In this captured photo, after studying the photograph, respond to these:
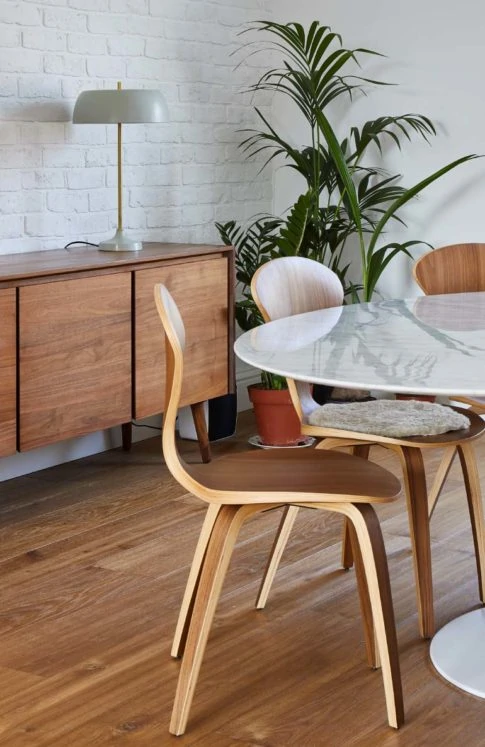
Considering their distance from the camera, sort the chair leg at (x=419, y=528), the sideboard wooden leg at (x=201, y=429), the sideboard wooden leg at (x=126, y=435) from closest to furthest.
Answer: the chair leg at (x=419, y=528), the sideboard wooden leg at (x=201, y=429), the sideboard wooden leg at (x=126, y=435)

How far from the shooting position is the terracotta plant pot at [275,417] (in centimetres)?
438

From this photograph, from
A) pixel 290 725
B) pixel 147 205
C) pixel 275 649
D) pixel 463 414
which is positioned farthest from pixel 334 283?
pixel 147 205

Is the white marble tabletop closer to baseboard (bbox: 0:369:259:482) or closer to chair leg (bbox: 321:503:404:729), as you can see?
chair leg (bbox: 321:503:404:729)

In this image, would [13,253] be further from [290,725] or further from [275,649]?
[290,725]

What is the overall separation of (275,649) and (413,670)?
0.31 meters

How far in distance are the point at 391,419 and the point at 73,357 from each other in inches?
47.1

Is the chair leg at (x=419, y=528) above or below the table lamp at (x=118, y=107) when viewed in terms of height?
below

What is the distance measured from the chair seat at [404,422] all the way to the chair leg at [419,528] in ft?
0.17

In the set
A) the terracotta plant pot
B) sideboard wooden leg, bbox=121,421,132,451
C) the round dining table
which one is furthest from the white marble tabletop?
sideboard wooden leg, bbox=121,421,132,451

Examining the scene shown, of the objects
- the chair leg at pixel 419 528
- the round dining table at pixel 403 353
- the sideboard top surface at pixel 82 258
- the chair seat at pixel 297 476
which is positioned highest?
the sideboard top surface at pixel 82 258

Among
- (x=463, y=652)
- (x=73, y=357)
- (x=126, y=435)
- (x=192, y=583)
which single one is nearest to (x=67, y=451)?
(x=126, y=435)

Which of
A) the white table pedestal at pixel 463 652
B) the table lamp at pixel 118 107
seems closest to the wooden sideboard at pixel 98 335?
the table lamp at pixel 118 107

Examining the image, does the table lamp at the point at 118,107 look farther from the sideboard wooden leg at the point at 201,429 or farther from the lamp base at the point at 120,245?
the sideboard wooden leg at the point at 201,429

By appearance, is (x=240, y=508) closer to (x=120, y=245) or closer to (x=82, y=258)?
(x=82, y=258)
